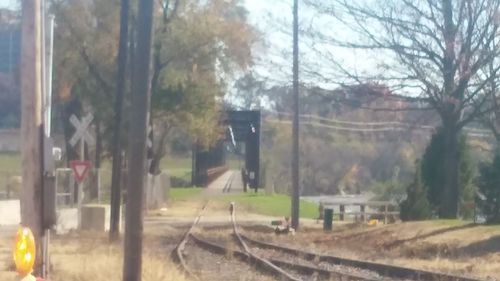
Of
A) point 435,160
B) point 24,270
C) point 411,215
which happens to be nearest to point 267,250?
point 411,215

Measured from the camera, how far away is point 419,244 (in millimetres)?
29406

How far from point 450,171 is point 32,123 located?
1004 inches

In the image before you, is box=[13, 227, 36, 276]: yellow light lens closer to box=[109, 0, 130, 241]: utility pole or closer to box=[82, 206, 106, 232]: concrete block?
box=[109, 0, 130, 241]: utility pole

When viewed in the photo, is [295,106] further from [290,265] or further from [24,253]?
[24,253]

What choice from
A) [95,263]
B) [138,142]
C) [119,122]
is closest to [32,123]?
[138,142]

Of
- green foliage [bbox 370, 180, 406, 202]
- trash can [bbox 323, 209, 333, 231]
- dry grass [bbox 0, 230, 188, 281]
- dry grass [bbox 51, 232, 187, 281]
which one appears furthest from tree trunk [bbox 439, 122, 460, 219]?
dry grass [bbox 51, 232, 187, 281]

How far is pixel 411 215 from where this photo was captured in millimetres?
39406

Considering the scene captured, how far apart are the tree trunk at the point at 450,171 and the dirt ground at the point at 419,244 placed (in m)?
3.52

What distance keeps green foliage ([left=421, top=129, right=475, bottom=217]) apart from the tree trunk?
6.09 feet

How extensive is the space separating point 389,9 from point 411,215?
777 centimetres

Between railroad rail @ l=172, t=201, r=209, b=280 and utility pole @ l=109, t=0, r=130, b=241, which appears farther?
utility pole @ l=109, t=0, r=130, b=241

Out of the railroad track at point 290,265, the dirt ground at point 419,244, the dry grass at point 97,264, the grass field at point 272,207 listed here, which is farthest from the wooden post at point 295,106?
the dry grass at point 97,264

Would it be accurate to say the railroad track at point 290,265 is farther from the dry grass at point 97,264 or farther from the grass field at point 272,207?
the grass field at point 272,207

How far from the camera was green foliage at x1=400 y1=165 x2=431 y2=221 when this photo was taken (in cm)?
3906
